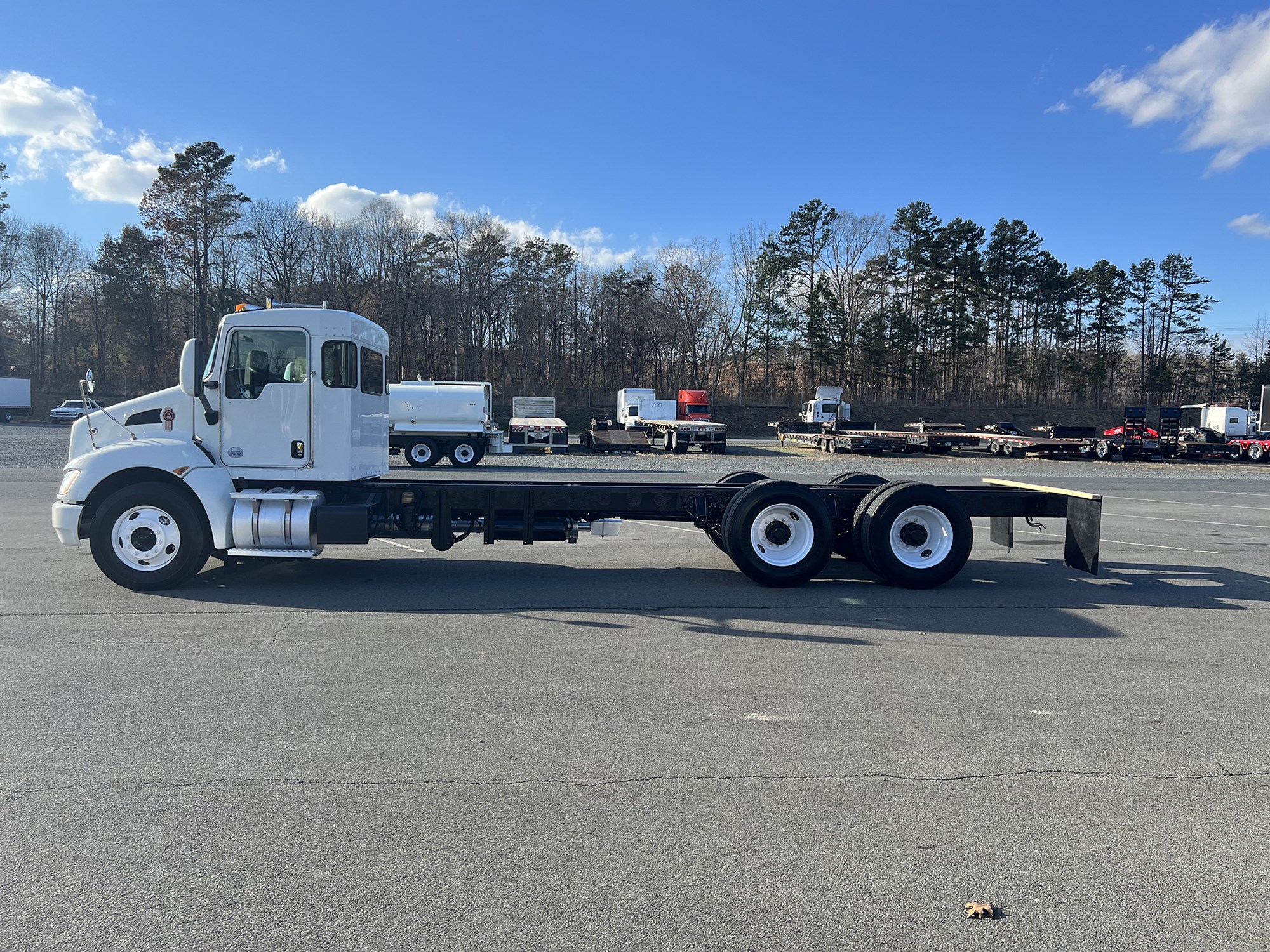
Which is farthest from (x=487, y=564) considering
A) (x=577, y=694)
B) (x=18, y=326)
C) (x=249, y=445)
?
(x=18, y=326)

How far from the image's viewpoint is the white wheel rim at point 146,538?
820 cm

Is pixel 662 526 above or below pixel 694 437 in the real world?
below

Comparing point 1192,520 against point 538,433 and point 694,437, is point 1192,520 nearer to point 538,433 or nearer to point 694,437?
point 694,437

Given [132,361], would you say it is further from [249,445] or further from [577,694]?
[577,694]

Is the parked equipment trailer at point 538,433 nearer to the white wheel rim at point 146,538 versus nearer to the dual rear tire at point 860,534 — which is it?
the dual rear tire at point 860,534

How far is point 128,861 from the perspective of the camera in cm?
328

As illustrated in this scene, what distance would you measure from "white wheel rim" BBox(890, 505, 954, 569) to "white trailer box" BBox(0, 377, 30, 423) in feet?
206

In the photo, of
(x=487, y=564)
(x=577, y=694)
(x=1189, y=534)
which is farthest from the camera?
(x=1189, y=534)

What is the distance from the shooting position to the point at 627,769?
4.21m

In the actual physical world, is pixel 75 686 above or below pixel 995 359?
below

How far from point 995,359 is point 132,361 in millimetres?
73226

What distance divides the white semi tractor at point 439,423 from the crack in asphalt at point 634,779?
82.7 ft

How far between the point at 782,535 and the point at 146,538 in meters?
6.51

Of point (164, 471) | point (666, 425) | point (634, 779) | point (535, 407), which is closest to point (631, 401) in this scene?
point (666, 425)
